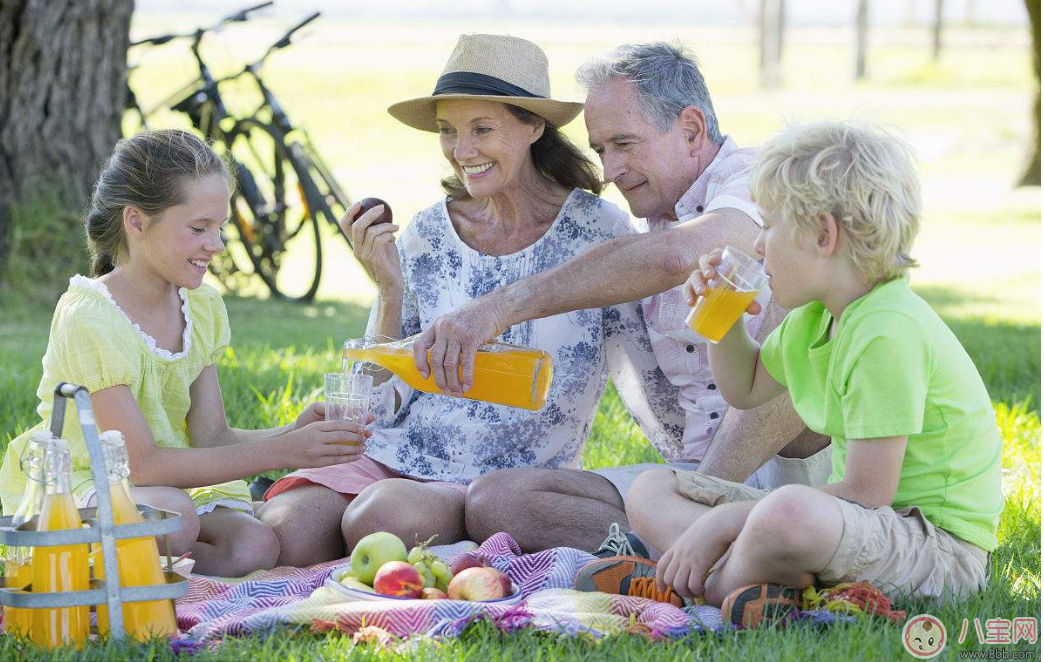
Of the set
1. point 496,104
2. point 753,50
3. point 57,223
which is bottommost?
point 57,223

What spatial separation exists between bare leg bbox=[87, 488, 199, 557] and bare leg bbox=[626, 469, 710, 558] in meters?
1.05

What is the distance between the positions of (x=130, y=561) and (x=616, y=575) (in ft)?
3.41

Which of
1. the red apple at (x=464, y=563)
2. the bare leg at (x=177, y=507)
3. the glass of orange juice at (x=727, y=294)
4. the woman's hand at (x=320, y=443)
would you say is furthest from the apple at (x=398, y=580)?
the glass of orange juice at (x=727, y=294)

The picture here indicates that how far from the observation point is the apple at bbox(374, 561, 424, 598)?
269 cm

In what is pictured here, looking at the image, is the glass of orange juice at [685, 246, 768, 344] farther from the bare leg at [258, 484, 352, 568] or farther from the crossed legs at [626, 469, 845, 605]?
the bare leg at [258, 484, 352, 568]

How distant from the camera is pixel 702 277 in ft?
9.00

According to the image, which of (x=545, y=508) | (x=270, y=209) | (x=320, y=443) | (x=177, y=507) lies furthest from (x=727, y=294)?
(x=270, y=209)

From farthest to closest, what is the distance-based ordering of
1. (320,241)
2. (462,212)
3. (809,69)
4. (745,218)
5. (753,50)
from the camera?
(753,50), (809,69), (320,241), (462,212), (745,218)

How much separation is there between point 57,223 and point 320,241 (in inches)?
64.0

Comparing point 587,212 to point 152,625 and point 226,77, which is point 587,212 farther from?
point 226,77

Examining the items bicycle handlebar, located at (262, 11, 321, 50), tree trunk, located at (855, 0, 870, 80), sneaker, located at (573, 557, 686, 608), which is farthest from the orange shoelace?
tree trunk, located at (855, 0, 870, 80)

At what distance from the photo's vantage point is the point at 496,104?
3.38 metres

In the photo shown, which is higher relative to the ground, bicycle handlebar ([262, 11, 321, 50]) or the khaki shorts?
bicycle handlebar ([262, 11, 321, 50])

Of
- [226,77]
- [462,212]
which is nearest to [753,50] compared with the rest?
[226,77]
